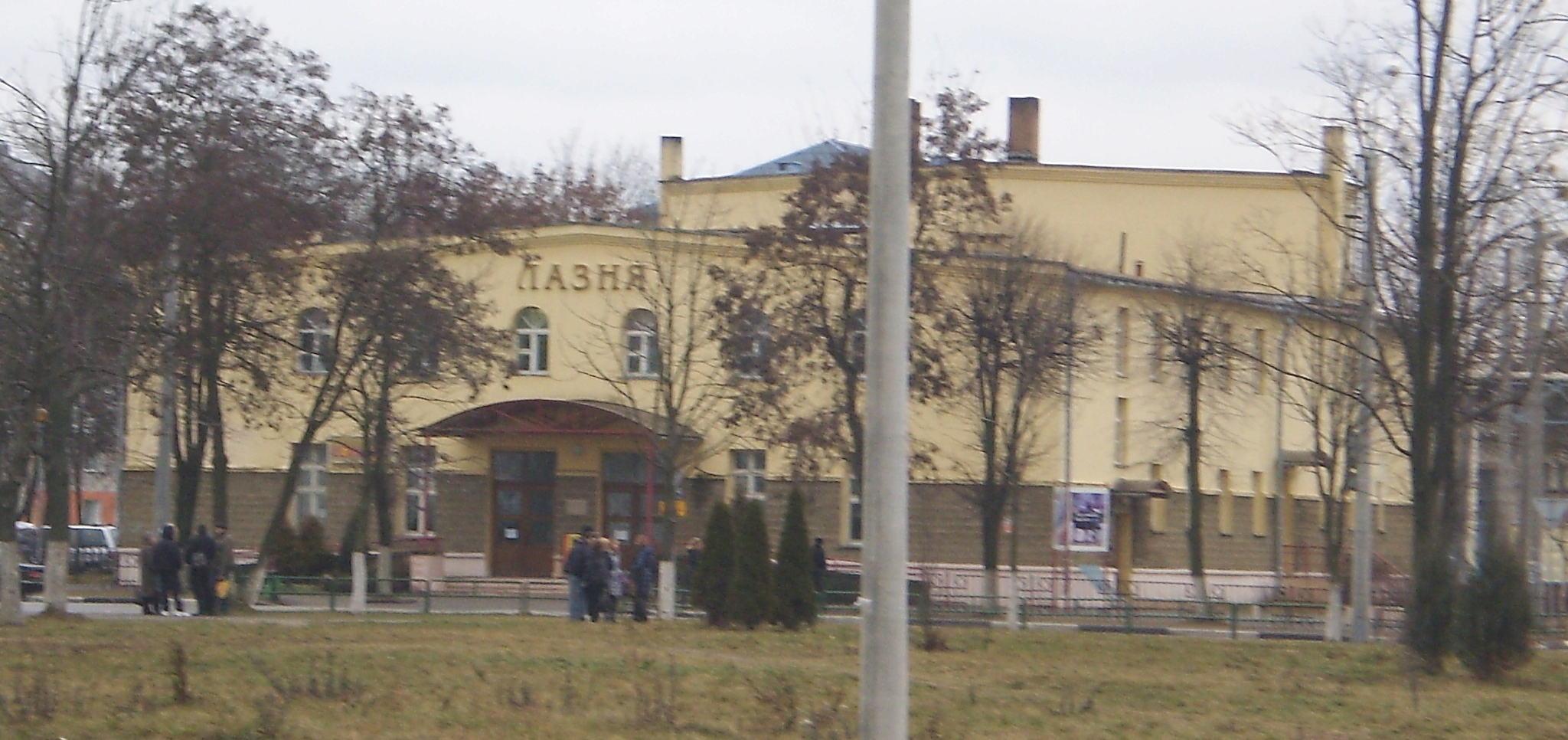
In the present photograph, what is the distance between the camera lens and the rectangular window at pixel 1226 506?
51188 millimetres

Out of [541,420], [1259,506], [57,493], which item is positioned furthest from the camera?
[1259,506]

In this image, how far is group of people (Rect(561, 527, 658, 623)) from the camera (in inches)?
1167

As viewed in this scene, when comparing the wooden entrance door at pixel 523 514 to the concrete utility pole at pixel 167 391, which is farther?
the wooden entrance door at pixel 523 514

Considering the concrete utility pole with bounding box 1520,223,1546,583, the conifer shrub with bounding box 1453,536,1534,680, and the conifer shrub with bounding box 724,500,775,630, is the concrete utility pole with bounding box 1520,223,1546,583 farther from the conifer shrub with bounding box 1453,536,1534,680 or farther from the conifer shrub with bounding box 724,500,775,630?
the conifer shrub with bounding box 724,500,775,630

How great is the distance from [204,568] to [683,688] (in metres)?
14.5

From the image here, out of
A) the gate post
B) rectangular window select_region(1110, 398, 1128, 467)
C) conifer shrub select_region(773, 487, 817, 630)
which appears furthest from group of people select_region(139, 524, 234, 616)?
rectangular window select_region(1110, 398, 1128, 467)

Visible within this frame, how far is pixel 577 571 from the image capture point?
97.5 ft

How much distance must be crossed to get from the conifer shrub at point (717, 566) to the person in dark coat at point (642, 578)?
1.94 meters

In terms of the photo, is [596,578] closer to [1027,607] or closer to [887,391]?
[1027,607]

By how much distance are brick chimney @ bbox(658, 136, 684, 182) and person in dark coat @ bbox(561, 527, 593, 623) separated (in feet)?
106

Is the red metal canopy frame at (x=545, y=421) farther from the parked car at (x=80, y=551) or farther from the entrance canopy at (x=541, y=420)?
the parked car at (x=80, y=551)

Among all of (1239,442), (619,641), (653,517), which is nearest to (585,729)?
(619,641)

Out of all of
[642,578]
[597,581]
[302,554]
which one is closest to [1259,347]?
[642,578]

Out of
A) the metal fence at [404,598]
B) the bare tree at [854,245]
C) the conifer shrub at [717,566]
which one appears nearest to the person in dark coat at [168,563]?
the metal fence at [404,598]
